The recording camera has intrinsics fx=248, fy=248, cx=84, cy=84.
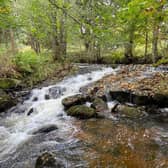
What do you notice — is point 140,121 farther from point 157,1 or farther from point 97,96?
point 157,1

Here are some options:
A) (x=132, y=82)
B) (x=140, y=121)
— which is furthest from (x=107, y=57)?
(x=140, y=121)

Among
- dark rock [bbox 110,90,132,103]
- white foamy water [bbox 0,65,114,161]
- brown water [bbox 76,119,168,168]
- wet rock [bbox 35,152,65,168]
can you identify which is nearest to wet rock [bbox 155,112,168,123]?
brown water [bbox 76,119,168,168]

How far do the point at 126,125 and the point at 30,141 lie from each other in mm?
2631

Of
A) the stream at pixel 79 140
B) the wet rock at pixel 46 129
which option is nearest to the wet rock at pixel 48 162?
the stream at pixel 79 140

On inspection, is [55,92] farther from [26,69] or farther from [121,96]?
[121,96]

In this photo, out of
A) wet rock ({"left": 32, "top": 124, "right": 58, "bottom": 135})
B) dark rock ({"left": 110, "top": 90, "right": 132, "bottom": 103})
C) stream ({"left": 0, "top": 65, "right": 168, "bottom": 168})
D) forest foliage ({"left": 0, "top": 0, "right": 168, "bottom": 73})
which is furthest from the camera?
forest foliage ({"left": 0, "top": 0, "right": 168, "bottom": 73})

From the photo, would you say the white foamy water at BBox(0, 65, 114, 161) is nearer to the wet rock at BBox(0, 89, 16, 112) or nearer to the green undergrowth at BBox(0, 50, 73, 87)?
the wet rock at BBox(0, 89, 16, 112)

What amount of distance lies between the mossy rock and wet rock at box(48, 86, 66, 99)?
1586mm

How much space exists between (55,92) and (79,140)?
4.68 meters

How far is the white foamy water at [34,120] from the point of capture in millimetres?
6463

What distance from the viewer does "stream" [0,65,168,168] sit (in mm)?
4957

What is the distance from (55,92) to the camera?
10.5 meters

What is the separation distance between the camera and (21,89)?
10945 millimetres

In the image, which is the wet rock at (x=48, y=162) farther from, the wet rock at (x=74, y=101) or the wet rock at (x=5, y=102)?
the wet rock at (x=5, y=102)
